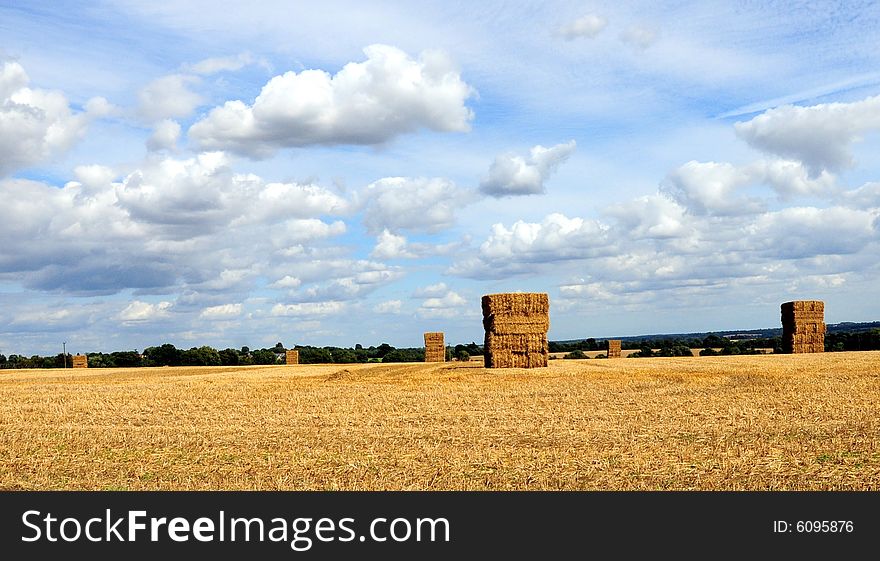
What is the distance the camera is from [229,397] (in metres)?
22.8

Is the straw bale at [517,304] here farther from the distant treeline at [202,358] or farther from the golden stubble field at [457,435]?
the distant treeline at [202,358]

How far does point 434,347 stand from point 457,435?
30.8 meters

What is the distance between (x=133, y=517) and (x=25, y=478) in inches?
143

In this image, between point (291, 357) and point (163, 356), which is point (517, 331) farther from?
point (163, 356)

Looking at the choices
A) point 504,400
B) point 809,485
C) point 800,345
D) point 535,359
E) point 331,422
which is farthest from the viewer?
point 800,345

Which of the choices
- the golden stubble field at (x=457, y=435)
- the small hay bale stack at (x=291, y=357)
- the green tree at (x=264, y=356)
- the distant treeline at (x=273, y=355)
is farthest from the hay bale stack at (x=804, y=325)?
the green tree at (x=264, y=356)

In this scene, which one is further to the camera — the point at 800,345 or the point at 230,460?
the point at 800,345

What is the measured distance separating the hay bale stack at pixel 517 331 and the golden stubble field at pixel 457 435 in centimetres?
457

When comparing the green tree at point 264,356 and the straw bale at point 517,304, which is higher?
the straw bale at point 517,304

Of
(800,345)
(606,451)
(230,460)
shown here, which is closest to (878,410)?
(606,451)

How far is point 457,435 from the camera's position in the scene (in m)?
14.9

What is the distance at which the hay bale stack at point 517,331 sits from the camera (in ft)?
101

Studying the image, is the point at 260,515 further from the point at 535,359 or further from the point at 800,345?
the point at 800,345

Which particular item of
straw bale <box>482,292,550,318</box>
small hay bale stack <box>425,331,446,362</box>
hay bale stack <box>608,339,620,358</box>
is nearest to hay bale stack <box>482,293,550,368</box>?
straw bale <box>482,292,550,318</box>
